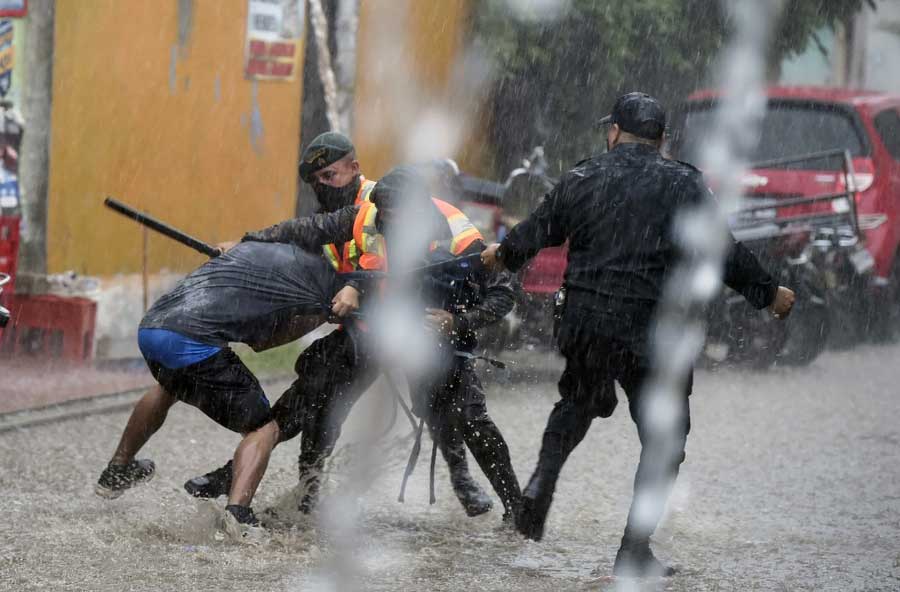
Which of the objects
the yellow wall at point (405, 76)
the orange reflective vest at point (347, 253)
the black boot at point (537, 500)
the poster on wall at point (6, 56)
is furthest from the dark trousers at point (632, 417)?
the yellow wall at point (405, 76)

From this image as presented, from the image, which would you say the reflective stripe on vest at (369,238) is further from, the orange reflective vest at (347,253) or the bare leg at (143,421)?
the bare leg at (143,421)

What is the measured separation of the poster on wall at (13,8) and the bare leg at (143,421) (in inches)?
188

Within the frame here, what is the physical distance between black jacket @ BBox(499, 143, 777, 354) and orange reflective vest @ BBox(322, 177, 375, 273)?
0.97 metres

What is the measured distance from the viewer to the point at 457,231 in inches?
266

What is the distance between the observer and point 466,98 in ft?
61.4

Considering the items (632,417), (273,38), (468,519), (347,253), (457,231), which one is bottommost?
(468,519)

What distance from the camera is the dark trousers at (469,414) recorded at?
22.2 ft

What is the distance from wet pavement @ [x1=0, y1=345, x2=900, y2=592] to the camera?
5.92 meters

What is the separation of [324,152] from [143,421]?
126cm

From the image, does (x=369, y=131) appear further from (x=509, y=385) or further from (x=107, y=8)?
(x=509, y=385)

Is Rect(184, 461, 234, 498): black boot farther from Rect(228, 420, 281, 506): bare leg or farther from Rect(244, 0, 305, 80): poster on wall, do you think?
Rect(244, 0, 305, 80): poster on wall

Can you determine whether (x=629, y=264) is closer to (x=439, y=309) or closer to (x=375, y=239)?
(x=439, y=309)

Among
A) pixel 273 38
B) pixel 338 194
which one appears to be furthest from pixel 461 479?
pixel 273 38

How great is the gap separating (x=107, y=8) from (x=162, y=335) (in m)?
6.02
